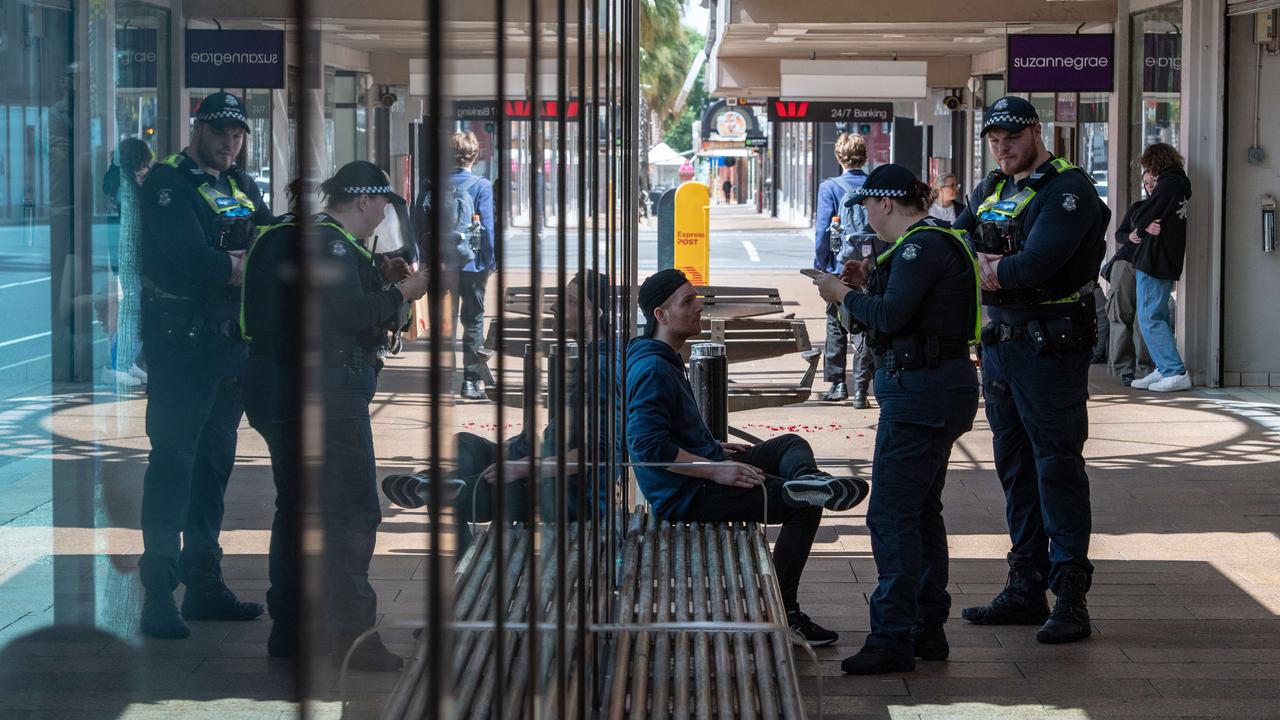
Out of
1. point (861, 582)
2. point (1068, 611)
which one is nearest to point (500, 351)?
point (1068, 611)

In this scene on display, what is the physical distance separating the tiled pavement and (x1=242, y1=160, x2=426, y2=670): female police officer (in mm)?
50

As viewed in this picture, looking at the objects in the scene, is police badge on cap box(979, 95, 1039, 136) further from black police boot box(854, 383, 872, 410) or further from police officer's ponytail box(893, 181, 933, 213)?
black police boot box(854, 383, 872, 410)

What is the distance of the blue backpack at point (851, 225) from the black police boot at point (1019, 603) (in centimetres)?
467

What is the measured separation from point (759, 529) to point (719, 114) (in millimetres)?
54849

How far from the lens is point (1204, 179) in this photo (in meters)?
11.9

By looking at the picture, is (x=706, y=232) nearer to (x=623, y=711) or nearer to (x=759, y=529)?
(x=759, y=529)

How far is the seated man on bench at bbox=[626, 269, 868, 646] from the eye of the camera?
5.06 m

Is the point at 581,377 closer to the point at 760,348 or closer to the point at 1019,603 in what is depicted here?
the point at 1019,603

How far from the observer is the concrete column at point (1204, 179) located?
11836mm

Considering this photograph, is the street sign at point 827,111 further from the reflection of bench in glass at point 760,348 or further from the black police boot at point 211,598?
the black police boot at point 211,598

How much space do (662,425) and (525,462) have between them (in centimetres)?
287

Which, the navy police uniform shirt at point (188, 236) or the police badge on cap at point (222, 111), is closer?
the navy police uniform shirt at point (188, 236)

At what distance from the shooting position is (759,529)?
5.07 metres

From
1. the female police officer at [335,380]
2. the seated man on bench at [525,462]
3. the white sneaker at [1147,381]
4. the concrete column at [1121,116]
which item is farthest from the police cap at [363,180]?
the concrete column at [1121,116]
